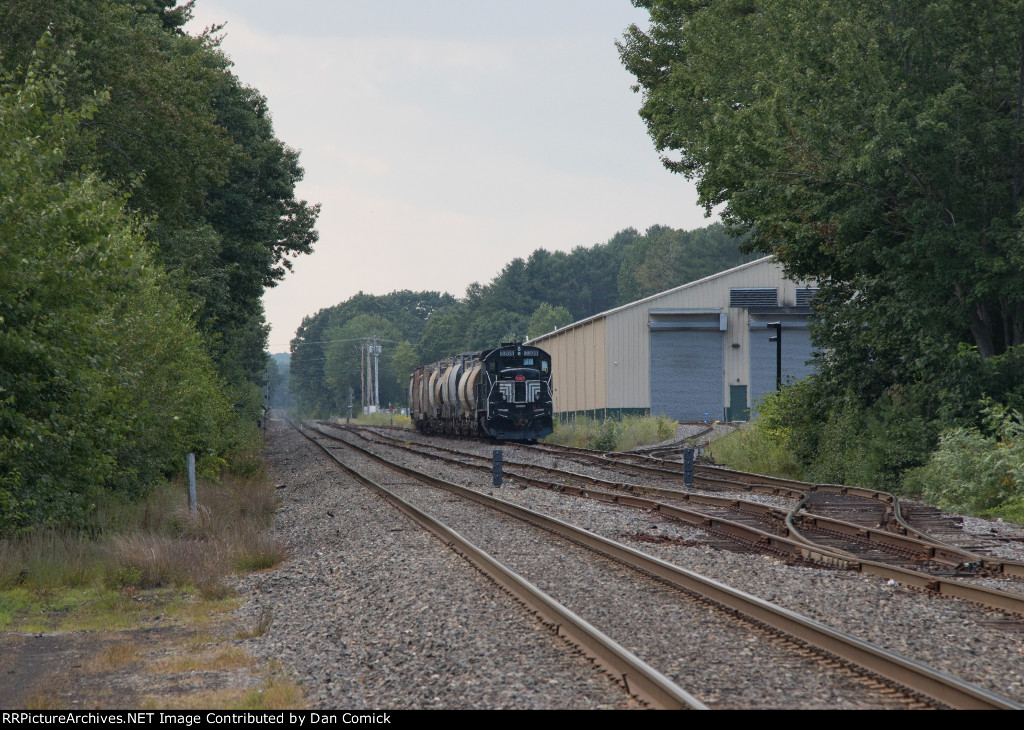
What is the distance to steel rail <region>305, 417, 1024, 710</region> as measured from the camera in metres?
5.83

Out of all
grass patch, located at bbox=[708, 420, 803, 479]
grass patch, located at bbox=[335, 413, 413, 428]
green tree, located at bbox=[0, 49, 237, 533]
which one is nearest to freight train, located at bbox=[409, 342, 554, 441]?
grass patch, located at bbox=[708, 420, 803, 479]

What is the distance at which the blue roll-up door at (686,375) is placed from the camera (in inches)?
1945

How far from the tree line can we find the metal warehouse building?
2095cm

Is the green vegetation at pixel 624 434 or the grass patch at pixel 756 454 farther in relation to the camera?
the green vegetation at pixel 624 434

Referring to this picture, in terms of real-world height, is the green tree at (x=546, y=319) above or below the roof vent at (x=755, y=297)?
above

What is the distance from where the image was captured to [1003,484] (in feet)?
53.0

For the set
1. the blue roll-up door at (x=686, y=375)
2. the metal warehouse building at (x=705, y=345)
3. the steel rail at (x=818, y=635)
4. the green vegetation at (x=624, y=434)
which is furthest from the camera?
the blue roll-up door at (x=686, y=375)

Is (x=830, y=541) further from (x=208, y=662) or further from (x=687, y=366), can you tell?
(x=687, y=366)

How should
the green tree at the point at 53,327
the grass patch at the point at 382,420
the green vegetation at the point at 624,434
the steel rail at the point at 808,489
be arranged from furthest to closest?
the grass patch at the point at 382,420
the green vegetation at the point at 624,434
the green tree at the point at 53,327
the steel rail at the point at 808,489

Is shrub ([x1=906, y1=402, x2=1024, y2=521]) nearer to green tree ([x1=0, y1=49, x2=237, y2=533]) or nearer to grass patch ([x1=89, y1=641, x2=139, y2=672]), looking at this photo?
grass patch ([x1=89, y1=641, x2=139, y2=672])

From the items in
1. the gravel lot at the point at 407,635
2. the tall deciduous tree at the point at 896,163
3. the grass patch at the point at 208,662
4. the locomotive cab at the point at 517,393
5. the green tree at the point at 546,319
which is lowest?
the grass patch at the point at 208,662

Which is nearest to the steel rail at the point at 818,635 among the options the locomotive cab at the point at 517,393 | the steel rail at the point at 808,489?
the steel rail at the point at 808,489

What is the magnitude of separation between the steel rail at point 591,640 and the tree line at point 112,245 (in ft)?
17.9

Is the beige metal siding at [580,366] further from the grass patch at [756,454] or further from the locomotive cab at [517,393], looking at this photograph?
the grass patch at [756,454]
